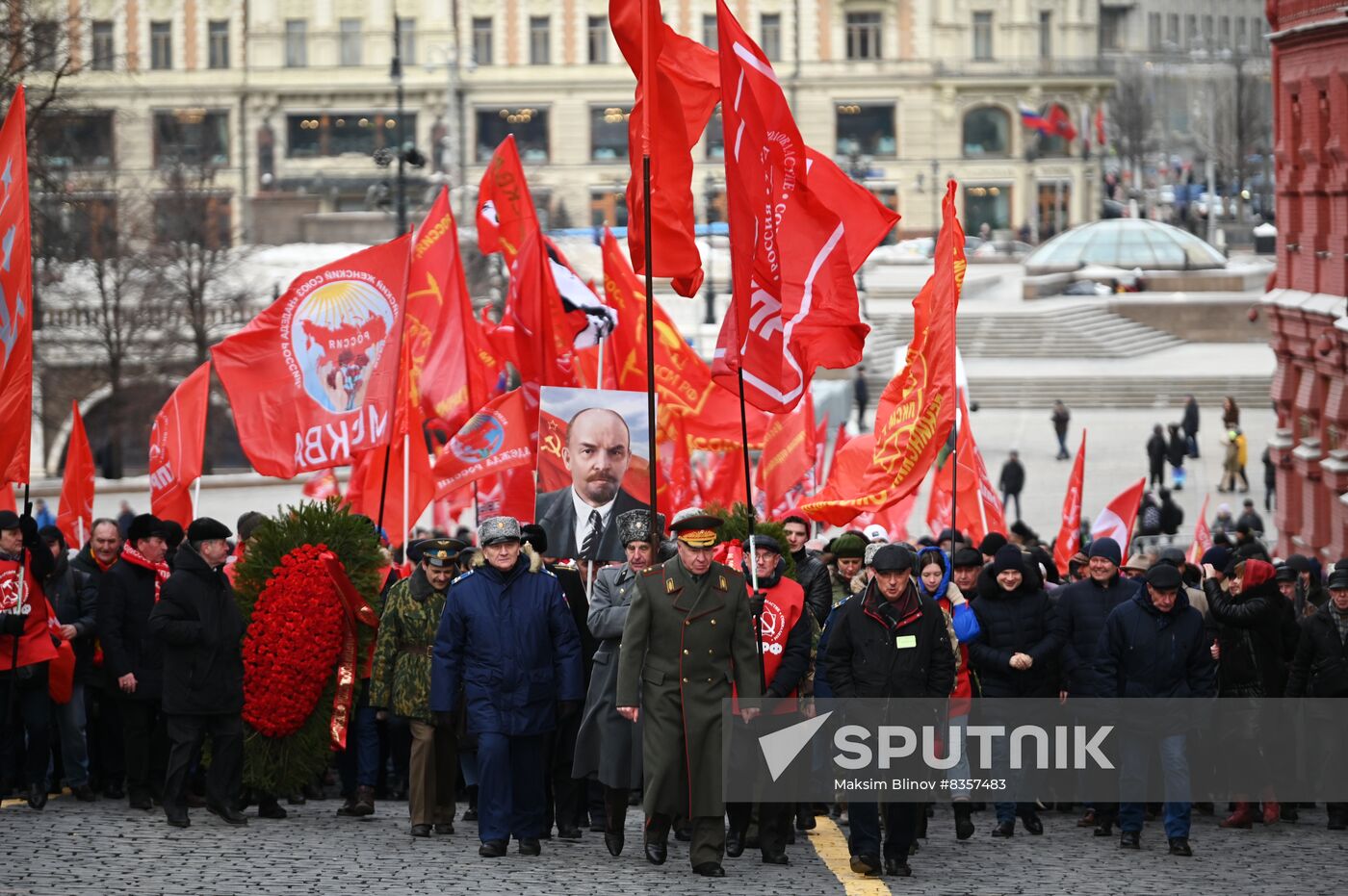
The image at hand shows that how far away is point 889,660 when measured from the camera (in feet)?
34.0

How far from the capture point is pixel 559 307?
1750 cm

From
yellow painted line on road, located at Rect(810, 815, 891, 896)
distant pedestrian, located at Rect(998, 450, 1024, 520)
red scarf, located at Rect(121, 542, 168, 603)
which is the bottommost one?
distant pedestrian, located at Rect(998, 450, 1024, 520)

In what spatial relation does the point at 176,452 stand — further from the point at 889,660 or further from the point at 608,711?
the point at 889,660

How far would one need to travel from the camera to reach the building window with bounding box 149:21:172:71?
94000 millimetres

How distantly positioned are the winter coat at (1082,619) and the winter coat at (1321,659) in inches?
35.6

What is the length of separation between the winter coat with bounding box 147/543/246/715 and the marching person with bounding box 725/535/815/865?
2.39 meters

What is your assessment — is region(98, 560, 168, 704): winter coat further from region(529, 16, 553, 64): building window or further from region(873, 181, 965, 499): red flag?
region(529, 16, 553, 64): building window

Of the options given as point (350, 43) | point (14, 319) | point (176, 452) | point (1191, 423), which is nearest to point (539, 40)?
point (350, 43)

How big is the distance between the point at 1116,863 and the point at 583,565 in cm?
345

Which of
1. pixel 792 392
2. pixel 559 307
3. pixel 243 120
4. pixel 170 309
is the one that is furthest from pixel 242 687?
pixel 243 120

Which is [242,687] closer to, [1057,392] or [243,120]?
[1057,392]

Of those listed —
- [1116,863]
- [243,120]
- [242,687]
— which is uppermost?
[243,120]

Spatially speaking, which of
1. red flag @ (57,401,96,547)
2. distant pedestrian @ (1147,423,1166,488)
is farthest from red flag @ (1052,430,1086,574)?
distant pedestrian @ (1147,423,1166,488)

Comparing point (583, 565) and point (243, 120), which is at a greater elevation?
point (243, 120)
